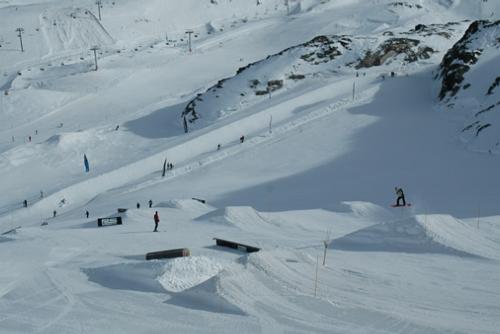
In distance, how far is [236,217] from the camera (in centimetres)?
2209

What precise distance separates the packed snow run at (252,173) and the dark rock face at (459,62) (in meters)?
0.15

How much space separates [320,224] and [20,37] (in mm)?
62098

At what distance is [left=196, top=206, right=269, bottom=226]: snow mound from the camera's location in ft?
71.8

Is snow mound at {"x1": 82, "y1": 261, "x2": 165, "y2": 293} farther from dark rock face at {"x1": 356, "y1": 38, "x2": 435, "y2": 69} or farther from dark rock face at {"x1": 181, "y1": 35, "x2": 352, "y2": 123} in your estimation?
dark rock face at {"x1": 356, "y1": 38, "x2": 435, "y2": 69}

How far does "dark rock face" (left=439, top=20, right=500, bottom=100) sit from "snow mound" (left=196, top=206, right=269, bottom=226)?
2216 centimetres

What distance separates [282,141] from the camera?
37375mm

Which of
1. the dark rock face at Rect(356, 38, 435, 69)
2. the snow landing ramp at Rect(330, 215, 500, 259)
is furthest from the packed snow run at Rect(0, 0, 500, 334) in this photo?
the dark rock face at Rect(356, 38, 435, 69)

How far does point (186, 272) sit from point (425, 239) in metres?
6.74

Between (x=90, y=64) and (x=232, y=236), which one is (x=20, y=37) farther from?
(x=232, y=236)

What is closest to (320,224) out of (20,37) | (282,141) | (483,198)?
(483,198)

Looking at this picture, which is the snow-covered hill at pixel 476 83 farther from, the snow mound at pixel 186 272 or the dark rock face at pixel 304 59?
the snow mound at pixel 186 272

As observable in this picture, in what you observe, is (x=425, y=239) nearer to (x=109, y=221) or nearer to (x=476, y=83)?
(x=109, y=221)

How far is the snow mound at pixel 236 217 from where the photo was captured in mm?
21891

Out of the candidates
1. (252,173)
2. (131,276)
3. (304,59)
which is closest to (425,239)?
(131,276)
